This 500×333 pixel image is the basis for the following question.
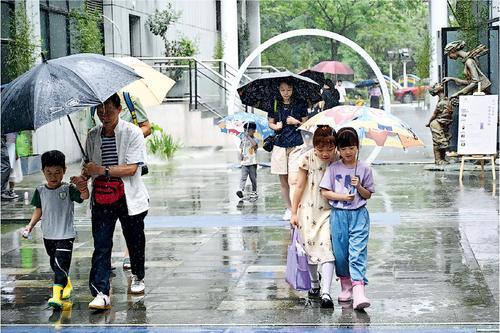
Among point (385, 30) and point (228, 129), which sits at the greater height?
point (385, 30)

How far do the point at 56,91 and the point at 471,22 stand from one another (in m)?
13.1

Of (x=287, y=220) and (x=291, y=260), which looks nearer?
(x=291, y=260)

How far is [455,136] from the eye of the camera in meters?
18.8

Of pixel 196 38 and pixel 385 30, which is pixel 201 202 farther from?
pixel 385 30

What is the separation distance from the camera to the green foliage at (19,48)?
725 inches

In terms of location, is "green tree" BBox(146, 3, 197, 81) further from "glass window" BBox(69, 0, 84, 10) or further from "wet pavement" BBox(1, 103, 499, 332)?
"wet pavement" BBox(1, 103, 499, 332)

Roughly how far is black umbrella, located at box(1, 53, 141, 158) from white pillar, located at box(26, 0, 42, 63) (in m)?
12.3

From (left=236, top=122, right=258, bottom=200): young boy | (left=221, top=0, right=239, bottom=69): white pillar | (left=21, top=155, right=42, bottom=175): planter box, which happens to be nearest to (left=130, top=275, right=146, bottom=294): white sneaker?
(left=236, top=122, right=258, bottom=200): young boy

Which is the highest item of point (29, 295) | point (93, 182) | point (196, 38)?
point (196, 38)

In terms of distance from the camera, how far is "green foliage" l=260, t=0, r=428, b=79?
56312 mm

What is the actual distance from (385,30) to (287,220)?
50063 millimetres

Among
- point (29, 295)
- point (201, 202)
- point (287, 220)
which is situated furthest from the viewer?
point (201, 202)

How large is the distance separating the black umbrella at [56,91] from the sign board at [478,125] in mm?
9596

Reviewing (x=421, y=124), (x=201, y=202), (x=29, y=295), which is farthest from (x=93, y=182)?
(x=421, y=124)
